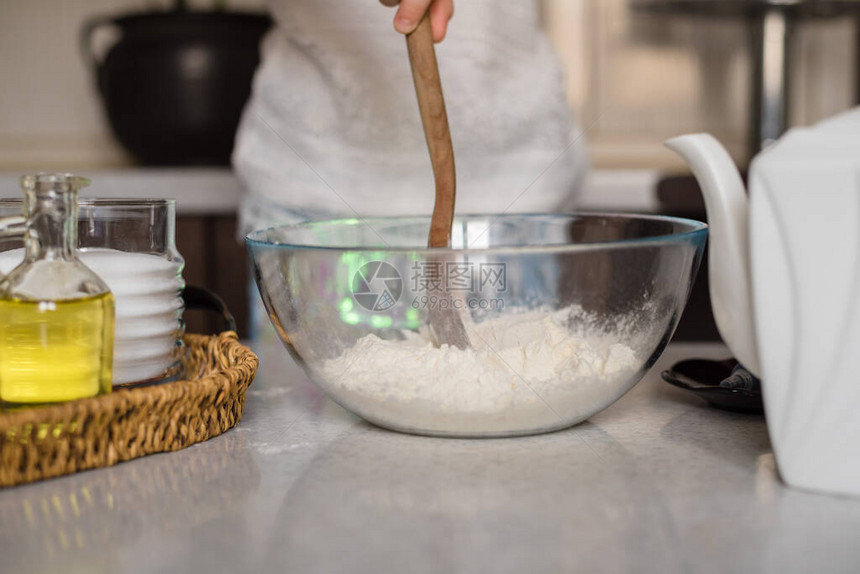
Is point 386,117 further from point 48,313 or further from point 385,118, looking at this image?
point 48,313

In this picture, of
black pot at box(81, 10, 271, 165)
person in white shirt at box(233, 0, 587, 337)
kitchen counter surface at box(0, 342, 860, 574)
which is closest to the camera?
kitchen counter surface at box(0, 342, 860, 574)

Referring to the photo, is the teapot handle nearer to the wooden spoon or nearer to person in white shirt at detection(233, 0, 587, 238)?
person in white shirt at detection(233, 0, 587, 238)

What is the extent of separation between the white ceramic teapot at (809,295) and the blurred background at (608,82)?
1.10 m

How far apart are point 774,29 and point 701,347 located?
1011 mm

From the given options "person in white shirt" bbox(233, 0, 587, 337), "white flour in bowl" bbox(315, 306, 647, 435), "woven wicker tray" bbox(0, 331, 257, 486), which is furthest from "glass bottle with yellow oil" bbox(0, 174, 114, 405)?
"person in white shirt" bbox(233, 0, 587, 337)

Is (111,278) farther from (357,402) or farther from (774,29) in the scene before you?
(774,29)

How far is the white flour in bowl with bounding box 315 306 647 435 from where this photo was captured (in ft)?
1.56

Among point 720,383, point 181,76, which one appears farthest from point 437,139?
point 181,76

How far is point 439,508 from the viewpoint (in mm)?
394

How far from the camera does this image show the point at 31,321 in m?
0.44

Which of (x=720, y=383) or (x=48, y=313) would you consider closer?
(x=48, y=313)

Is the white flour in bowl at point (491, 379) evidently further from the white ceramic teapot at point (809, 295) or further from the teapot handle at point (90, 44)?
the teapot handle at point (90, 44)

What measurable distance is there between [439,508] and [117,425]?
18 cm

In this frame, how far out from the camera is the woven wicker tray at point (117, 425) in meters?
0.42
